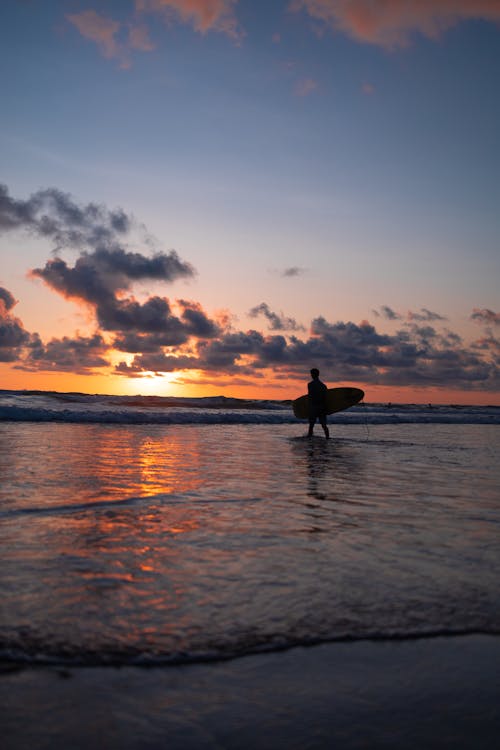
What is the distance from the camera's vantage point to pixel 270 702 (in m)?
2.22

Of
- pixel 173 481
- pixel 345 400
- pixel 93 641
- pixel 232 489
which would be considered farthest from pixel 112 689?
pixel 345 400

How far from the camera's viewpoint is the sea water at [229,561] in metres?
2.80

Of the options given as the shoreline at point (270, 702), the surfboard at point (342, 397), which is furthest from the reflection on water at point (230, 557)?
→ the surfboard at point (342, 397)

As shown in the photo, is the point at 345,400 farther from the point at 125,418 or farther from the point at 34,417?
the point at 34,417

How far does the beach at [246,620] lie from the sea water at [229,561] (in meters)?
0.02

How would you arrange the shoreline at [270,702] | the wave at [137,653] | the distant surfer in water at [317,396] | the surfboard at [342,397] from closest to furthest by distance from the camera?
the shoreline at [270,702]
the wave at [137,653]
the distant surfer in water at [317,396]
the surfboard at [342,397]

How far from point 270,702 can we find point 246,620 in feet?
2.44

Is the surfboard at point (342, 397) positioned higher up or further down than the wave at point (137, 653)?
higher up

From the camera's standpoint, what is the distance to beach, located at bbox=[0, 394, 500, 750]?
2086 millimetres

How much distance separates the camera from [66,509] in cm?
573

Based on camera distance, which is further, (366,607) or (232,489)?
(232,489)

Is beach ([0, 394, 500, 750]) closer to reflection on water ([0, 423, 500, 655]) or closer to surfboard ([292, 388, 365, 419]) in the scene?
reflection on water ([0, 423, 500, 655])

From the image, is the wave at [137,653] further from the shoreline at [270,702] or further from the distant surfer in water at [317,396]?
the distant surfer in water at [317,396]

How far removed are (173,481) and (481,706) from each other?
6002mm
